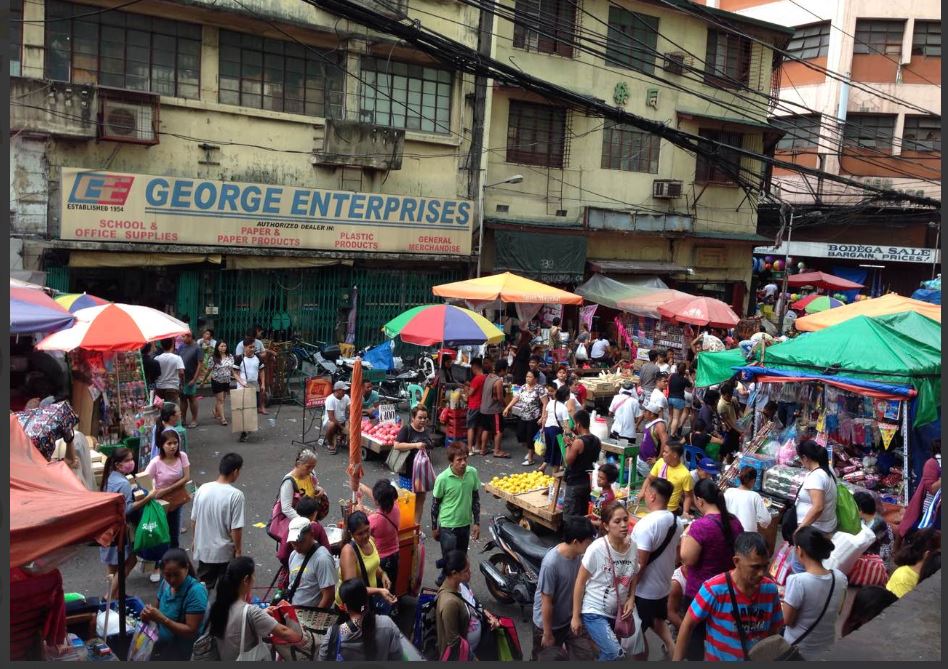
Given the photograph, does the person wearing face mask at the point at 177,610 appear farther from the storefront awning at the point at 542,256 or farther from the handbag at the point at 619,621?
the storefront awning at the point at 542,256

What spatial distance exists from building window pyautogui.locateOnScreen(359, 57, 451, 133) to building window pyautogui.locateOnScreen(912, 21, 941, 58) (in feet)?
74.5

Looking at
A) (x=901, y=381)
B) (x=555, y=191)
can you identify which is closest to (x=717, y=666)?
(x=901, y=381)

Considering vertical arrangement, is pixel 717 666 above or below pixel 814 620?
above

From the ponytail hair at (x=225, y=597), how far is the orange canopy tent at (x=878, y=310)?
10.2 meters

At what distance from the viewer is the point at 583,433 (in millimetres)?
9242

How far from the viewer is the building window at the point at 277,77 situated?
16.8 metres

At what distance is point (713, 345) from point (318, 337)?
907cm

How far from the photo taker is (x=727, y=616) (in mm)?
4902

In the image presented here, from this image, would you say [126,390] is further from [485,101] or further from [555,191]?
[555,191]

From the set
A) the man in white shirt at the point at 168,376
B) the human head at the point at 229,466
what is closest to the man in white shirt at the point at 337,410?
the man in white shirt at the point at 168,376

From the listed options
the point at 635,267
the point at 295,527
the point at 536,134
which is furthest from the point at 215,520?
the point at 635,267

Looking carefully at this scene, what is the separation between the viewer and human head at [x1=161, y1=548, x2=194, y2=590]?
5281 mm

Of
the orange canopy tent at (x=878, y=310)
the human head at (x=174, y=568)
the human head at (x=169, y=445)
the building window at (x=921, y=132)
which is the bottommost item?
the human head at (x=174, y=568)

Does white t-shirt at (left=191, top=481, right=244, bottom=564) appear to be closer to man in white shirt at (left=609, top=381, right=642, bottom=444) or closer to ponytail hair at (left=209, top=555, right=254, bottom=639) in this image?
ponytail hair at (left=209, top=555, right=254, bottom=639)
